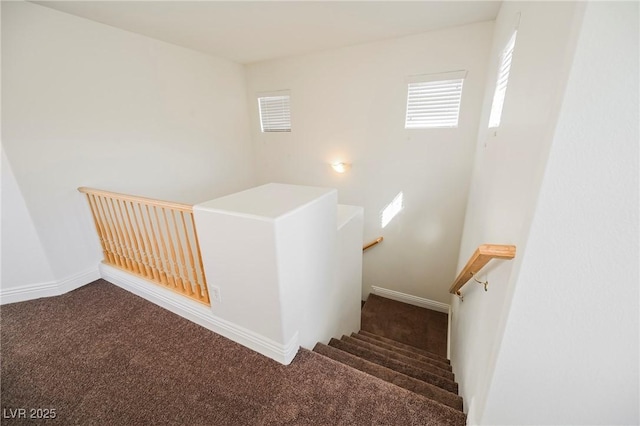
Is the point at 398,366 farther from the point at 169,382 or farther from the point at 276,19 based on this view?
the point at 276,19

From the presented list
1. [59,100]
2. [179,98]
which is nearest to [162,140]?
[179,98]

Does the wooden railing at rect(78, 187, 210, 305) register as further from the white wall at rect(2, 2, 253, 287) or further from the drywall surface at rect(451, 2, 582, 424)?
the drywall surface at rect(451, 2, 582, 424)

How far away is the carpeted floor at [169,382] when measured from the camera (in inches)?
51.9

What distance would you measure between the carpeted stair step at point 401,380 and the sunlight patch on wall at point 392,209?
7.24 feet

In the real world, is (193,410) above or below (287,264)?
below

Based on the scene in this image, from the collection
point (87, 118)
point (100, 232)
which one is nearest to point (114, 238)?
point (100, 232)

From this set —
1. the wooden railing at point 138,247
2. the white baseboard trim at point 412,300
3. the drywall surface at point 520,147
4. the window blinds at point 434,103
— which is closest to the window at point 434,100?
the window blinds at point 434,103

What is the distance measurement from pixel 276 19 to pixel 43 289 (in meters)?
3.34

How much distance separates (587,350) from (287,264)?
131cm

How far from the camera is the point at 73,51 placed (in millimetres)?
2182

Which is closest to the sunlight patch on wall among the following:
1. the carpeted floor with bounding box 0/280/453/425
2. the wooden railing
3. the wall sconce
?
the wall sconce

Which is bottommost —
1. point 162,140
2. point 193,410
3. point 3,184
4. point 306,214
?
point 193,410

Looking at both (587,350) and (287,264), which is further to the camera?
(287,264)

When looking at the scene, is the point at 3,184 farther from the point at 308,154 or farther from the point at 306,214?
the point at 308,154
